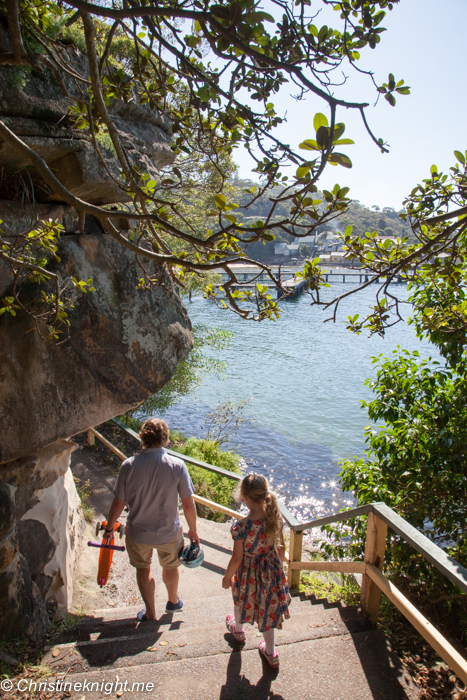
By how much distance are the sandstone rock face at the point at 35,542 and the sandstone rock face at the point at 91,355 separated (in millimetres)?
277

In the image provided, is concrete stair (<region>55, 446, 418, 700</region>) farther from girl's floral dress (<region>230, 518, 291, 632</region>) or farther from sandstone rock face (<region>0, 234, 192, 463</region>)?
sandstone rock face (<region>0, 234, 192, 463</region>)

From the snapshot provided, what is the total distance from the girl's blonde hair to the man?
21.1 inches

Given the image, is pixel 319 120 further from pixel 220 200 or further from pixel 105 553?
pixel 105 553

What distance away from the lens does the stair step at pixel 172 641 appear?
9.24 feet

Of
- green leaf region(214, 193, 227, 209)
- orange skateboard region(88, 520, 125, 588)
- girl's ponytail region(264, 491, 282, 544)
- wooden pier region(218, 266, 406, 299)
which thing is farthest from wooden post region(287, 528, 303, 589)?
green leaf region(214, 193, 227, 209)

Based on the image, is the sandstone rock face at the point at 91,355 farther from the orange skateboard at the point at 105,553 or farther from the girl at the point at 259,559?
the girl at the point at 259,559

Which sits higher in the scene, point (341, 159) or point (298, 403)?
point (341, 159)

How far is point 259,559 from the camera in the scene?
9.52ft

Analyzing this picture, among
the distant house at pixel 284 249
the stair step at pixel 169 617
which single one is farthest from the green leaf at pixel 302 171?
the distant house at pixel 284 249

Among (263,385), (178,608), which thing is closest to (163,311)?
(178,608)

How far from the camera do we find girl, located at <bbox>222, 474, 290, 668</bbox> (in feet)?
9.29

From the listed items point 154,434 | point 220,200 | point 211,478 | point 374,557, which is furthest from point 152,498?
point 211,478

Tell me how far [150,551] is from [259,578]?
95 cm

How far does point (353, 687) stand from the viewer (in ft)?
8.30
